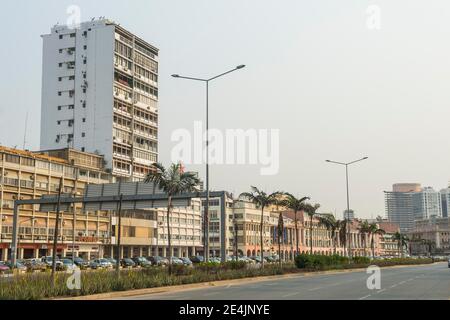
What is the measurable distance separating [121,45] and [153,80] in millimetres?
13246

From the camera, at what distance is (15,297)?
21.9 metres

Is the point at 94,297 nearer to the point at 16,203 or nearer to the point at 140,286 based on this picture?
the point at 140,286

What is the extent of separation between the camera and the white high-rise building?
370ft

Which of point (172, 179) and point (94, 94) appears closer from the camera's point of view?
point (172, 179)

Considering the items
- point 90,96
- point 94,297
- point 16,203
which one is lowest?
point 94,297

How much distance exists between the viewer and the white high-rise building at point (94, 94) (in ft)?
370

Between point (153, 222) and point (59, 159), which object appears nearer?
point (59, 159)

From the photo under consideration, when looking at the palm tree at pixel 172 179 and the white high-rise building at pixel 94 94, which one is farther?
the white high-rise building at pixel 94 94

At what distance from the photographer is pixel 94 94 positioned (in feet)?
372

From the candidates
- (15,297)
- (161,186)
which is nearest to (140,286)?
(15,297)

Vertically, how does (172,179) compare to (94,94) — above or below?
below

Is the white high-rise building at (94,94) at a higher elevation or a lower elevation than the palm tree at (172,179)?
higher

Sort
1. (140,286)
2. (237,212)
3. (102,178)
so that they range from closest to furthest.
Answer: (140,286) → (102,178) → (237,212)
